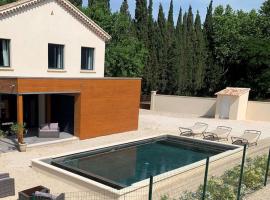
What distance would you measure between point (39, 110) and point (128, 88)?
6.86 metres

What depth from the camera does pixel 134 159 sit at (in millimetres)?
18125

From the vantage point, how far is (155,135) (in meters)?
23.6

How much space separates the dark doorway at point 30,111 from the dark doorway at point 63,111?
130cm

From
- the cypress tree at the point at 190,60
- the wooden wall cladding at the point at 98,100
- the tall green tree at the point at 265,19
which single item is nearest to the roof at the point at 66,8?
the wooden wall cladding at the point at 98,100

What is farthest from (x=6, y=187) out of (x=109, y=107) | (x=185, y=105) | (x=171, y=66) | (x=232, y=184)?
(x=171, y=66)

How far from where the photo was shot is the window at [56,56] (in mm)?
24281

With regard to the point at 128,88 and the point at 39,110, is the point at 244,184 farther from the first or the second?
the point at 39,110

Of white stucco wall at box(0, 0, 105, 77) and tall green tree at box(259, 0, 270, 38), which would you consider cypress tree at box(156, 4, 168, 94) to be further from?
white stucco wall at box(0, 0, 105, 77)

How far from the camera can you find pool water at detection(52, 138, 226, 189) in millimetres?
14695

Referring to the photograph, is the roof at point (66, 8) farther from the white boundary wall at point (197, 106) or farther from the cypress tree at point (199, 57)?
the cypress tree at point (199, 57)

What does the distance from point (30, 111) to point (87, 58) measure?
6589 millimetres

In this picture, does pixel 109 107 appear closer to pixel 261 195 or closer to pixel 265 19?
pixel 261 195

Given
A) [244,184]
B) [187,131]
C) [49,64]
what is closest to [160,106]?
[187,131]

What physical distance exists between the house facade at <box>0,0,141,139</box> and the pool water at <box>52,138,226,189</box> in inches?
141
